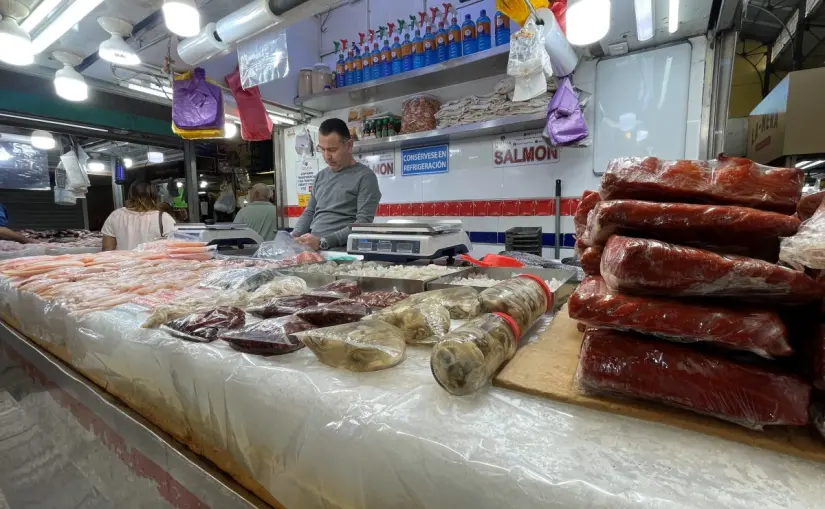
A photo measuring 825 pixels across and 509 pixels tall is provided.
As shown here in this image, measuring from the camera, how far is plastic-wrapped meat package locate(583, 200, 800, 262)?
55 cm

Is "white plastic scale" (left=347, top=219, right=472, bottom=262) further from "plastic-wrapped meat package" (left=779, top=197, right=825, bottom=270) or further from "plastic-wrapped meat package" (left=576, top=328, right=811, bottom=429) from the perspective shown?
"plastic-wrapped meat package" (left=779, top=197, right=825, bottom=270)

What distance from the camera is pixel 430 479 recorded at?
0.54 meters

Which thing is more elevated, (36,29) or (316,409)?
→ (36,29)

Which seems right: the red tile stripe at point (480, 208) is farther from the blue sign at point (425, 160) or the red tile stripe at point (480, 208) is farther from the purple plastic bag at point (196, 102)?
the purple plastic bag at point (196, 102)

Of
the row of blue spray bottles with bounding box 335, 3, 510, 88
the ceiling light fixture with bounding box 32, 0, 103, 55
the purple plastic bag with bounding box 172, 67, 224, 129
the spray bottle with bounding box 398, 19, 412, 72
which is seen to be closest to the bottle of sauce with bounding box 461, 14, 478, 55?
the row of blue spray bottles with bounding box 335, 3, 510, 88

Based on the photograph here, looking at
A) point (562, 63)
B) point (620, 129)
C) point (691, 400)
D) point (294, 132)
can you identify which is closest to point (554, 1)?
point (562, 63)

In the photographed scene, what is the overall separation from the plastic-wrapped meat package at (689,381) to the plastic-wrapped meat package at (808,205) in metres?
0.25

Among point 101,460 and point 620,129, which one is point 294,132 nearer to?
point 620,129

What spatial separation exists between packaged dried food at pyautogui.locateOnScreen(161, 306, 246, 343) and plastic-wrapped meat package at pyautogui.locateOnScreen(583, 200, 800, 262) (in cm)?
90

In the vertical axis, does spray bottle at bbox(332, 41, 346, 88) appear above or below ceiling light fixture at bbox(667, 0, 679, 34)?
above

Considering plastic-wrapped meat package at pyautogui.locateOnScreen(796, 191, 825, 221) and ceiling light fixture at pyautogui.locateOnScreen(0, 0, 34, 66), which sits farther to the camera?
ceiling light fixture at pyautogui.locateOnScreen(0, 0, 34, 66)

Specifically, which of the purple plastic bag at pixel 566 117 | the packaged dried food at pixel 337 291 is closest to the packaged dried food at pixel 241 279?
the packaged dried food at pixel 337 291

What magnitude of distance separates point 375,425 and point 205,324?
2.03 ft

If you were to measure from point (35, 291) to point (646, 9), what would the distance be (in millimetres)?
3624
